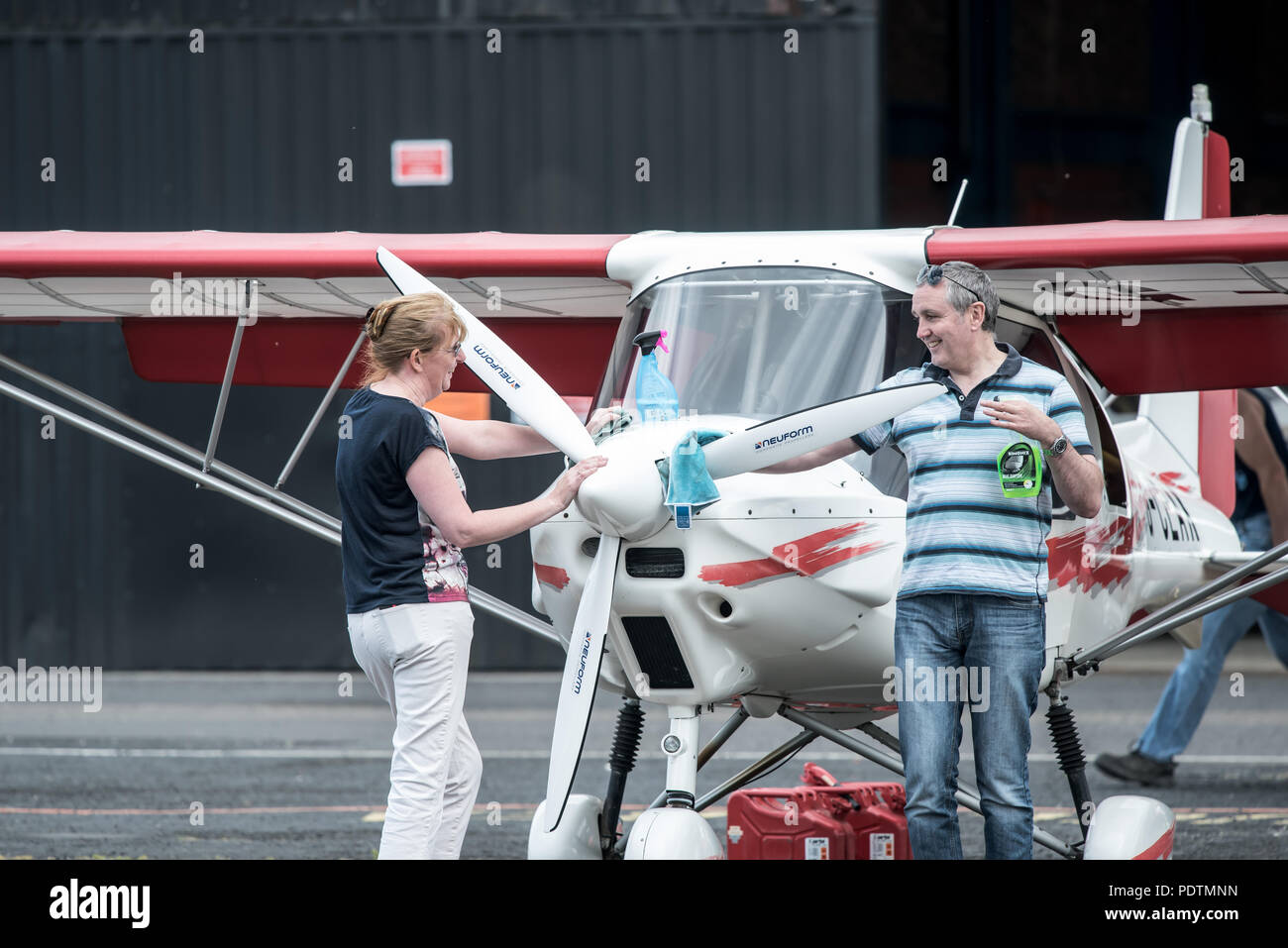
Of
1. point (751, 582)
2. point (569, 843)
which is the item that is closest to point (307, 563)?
point (569, 843)

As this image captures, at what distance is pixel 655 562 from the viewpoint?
4.16m

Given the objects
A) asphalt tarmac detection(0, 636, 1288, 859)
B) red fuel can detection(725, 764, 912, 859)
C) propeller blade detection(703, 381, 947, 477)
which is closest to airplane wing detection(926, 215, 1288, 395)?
propeller blade detection(703, 381, 947, 477)

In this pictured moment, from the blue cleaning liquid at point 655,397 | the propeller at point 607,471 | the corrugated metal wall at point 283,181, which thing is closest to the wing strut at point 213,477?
the propeller at point 607,471

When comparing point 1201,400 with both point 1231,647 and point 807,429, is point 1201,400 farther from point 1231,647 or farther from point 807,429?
point 807,429

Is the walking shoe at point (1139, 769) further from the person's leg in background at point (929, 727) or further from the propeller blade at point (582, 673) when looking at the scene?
the propeller blade at point (582, 673)

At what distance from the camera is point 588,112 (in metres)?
13.3

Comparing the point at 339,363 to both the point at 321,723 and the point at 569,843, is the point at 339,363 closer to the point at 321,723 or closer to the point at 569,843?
the point at 569,843

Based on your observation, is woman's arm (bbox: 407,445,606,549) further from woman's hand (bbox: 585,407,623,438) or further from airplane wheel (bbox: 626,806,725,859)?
airplane wheel (bbox: 626,806,725,859)

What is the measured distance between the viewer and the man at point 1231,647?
839 centimetres

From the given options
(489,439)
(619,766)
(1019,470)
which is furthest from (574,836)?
(1019,470)

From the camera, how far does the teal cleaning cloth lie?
402cm

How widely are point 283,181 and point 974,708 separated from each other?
10722 mm

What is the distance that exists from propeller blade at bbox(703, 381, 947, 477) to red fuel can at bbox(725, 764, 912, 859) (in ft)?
5.01

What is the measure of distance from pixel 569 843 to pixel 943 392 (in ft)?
6.69
